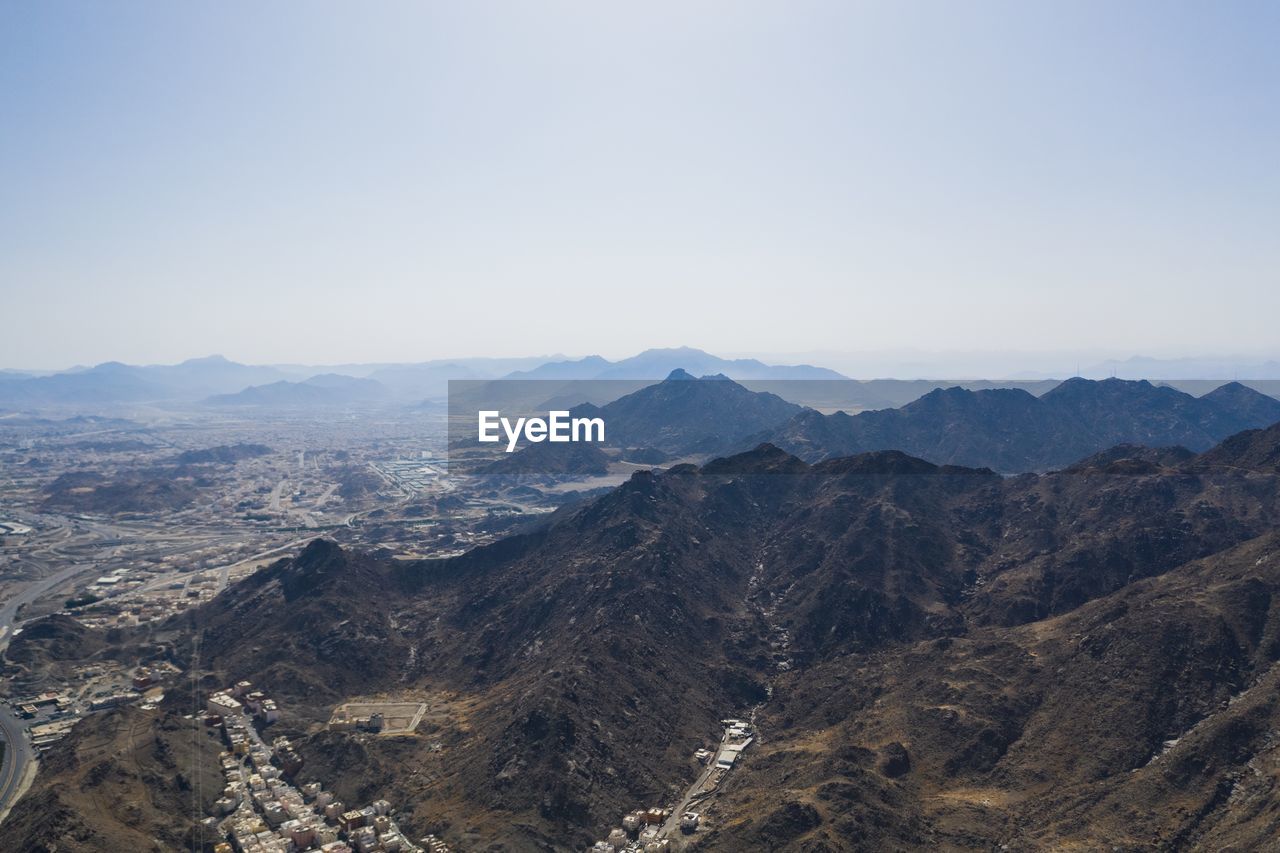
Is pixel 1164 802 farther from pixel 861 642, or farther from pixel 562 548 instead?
pixel 562 548

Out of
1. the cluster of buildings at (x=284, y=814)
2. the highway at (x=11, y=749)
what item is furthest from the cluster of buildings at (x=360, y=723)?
the highway at (x=11, y=749)

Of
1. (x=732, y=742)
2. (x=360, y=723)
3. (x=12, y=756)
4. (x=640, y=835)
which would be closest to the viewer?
(x=640, y=835)

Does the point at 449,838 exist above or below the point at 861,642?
below

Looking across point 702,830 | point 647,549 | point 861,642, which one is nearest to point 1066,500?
point 861,642

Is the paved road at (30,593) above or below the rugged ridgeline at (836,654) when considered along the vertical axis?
below

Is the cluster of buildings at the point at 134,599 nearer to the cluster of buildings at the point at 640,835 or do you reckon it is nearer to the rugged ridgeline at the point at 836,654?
the rugged ridgeline at the point at 836,654

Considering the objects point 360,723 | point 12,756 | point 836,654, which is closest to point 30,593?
point 12,756

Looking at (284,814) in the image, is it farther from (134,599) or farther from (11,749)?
(134,599)
